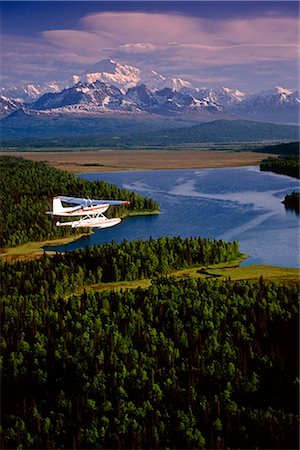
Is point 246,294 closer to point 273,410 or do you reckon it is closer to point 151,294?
point 151,294

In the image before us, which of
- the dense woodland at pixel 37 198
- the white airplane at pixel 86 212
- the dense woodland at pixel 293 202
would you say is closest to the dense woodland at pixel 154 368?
the white airplane at pixel 86 212

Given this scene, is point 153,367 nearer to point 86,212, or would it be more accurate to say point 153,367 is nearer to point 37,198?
point 86,212

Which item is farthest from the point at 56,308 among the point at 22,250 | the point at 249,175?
the point at 249,175

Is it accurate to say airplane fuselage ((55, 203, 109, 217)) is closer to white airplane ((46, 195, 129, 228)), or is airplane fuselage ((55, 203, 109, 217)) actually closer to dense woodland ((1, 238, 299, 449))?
white airplane ((46, 195, 129, 228))

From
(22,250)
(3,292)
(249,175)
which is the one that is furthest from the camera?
(249,175)

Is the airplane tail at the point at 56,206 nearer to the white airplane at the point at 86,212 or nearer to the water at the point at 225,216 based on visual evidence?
the white airplane at the point at 86,212
